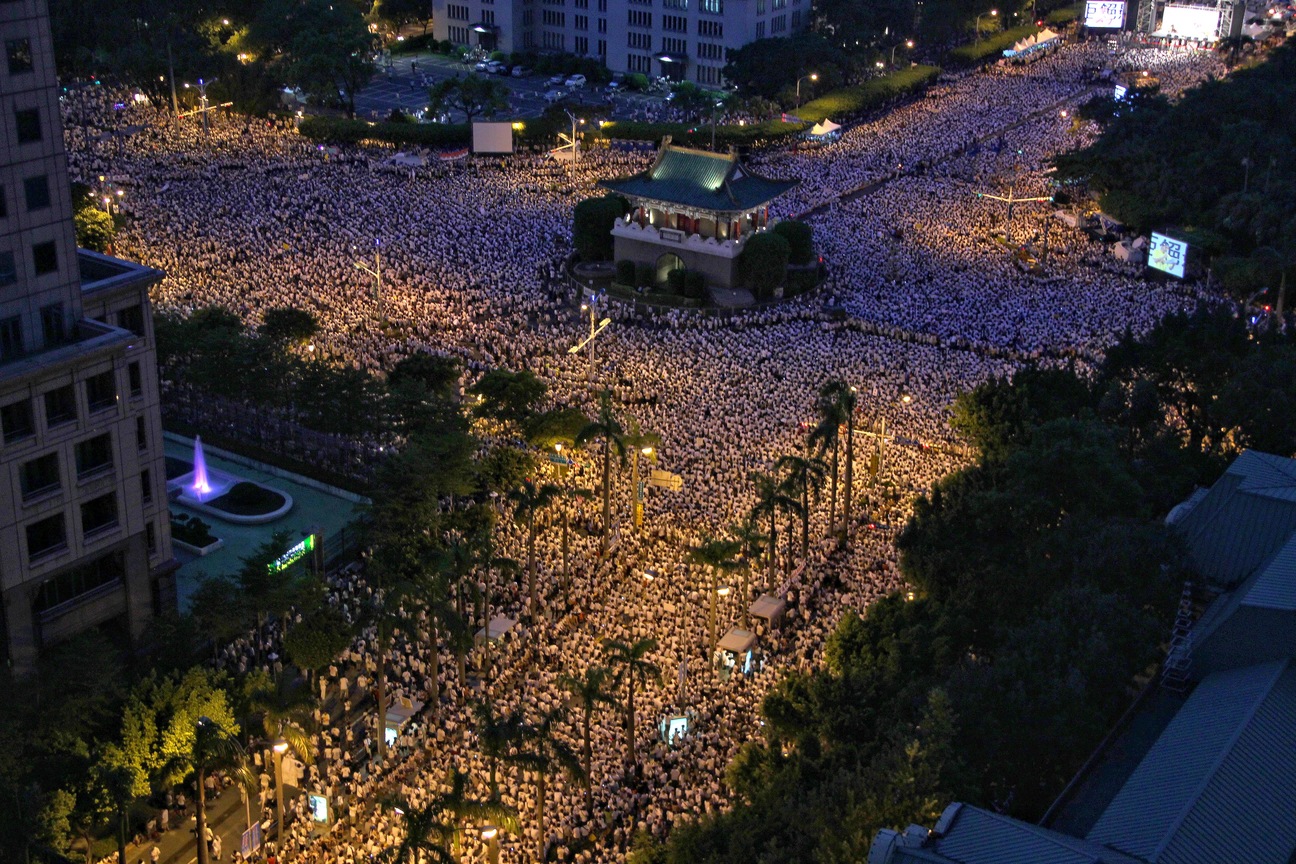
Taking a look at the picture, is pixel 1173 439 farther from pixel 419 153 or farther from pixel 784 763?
pixel 419 153

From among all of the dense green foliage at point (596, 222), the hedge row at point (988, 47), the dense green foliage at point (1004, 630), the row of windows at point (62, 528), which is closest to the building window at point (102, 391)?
the row of windows at point (62, 528)

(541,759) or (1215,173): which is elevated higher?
(1215,173)

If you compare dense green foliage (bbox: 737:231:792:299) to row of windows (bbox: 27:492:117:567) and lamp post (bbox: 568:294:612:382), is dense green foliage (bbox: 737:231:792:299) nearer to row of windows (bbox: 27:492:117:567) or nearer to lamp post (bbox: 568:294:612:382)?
lamp post (bbox: 568:294:612:382)

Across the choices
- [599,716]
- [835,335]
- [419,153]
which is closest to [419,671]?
[599,716]

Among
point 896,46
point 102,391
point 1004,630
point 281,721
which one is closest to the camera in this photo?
point 281,721

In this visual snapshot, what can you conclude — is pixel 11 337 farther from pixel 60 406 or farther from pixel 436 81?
pixel 436 81

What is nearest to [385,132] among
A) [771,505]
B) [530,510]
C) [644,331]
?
[644,331]

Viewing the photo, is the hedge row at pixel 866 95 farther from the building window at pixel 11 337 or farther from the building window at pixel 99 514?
the building window at pixel 11 337
